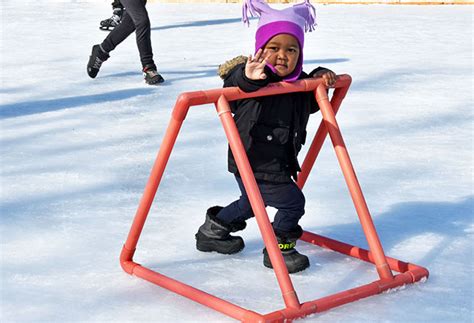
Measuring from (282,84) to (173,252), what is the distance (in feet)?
2.58

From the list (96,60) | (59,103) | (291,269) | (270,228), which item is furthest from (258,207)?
(96,60)

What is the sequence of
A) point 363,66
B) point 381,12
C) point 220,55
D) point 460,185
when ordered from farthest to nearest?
point 381,12, point 220,55, point 363,66, point 460,185

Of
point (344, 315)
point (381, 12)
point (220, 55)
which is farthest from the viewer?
point (381, 12)

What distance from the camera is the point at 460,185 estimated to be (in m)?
4.34

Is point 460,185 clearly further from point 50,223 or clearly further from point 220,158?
point 50,223

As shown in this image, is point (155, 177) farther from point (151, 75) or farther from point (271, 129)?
point (151, 75)

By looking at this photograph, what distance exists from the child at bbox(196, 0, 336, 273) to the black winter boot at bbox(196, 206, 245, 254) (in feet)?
0.59

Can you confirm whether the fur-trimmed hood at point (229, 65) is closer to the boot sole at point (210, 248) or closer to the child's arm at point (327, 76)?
the child's arm at point (327, 76)

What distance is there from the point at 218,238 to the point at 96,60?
13.2ft

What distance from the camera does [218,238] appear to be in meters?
3.40

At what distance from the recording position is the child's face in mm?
3064

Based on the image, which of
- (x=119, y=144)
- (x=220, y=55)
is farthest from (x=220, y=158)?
(x=220, y=55)

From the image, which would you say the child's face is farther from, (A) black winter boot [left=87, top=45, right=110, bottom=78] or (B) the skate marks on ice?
(A) black winter boot [left=87, top=45, right=110, bottom=78]

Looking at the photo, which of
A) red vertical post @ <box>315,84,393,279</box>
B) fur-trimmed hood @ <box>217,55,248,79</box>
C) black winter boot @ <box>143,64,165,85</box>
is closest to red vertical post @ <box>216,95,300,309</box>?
fur-trimmed hood @ <box>217,55,248,79</box>
